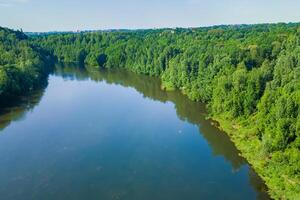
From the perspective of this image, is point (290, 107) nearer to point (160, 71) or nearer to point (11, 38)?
point (160, 71)

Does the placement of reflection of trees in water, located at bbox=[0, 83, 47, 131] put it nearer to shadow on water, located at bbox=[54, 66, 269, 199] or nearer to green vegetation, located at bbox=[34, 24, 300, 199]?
shadow on water, located at bbox=[54, 66, 269, 199]

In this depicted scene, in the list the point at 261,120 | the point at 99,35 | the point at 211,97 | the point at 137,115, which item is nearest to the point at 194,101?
the point at 211,97

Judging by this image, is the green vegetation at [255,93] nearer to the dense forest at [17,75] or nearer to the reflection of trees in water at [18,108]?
the reflection of trees in water at [18,108]

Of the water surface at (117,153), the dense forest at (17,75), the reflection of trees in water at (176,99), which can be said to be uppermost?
the dense forest at (17,75)

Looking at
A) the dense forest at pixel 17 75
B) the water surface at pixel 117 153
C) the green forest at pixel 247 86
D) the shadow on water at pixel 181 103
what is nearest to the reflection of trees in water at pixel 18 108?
the water surface at pixel 117 153

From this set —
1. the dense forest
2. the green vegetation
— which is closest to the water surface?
the green vegetation

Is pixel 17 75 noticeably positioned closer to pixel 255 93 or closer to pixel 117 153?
pixel 117 153

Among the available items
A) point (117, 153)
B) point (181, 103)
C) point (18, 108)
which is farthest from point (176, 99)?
point (117, 153)
